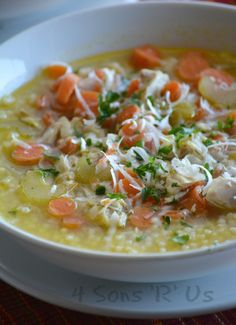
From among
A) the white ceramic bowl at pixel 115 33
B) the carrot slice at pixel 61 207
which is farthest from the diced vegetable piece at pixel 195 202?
the white ceramic bowl at pixel 115 33

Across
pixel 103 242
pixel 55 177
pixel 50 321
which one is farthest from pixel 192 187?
pixel 50 321

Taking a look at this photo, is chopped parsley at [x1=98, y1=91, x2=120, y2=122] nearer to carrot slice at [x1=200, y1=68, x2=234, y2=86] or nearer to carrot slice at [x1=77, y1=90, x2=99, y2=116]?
carrot slice at [x1=77, y1=90, x2=99, y2=116]

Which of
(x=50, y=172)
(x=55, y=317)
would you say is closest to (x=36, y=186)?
(x=50, y=172)

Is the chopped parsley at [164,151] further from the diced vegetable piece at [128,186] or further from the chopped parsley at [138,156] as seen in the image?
the diced vegetable piece at [128,186]

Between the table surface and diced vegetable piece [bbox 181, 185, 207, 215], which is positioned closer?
the table surface

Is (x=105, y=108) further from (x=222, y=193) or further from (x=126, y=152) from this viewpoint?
(x=222, y=193)

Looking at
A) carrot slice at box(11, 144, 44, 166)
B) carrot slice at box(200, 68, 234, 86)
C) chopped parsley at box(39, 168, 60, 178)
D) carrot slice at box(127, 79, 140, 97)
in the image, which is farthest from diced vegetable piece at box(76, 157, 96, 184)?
carrot slice at box(200, 68, 234, 86)
